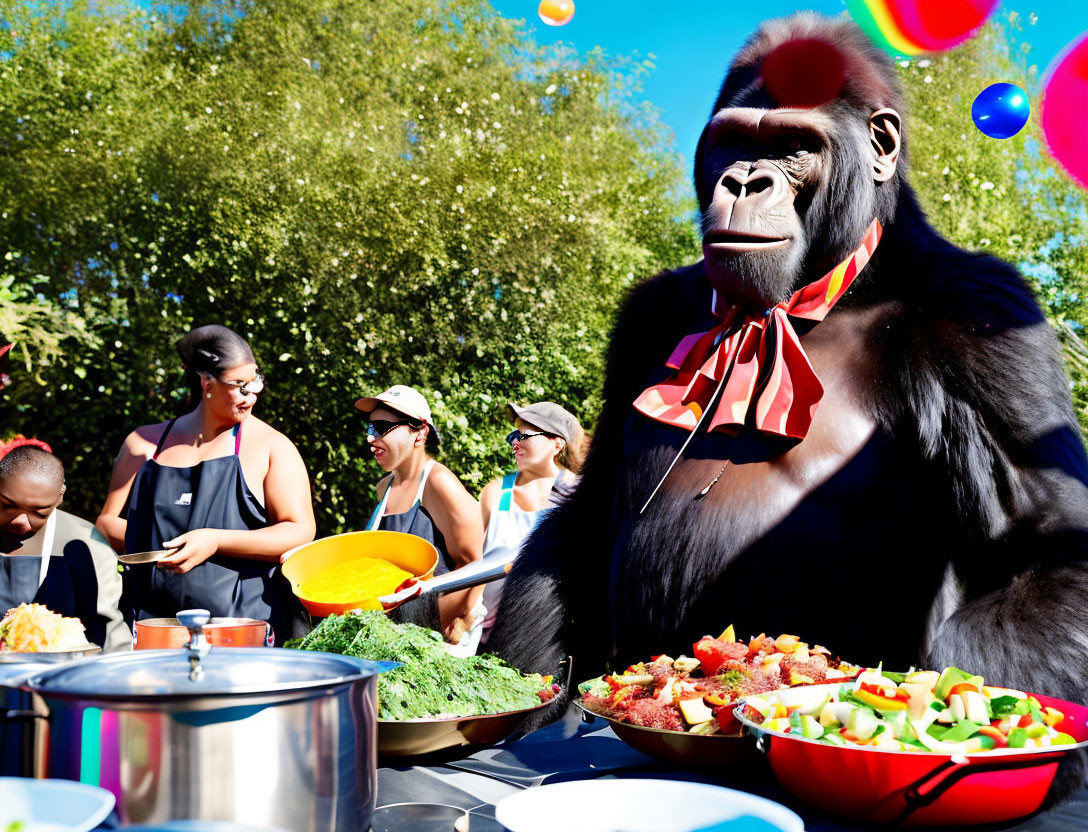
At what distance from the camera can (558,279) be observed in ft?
32.9

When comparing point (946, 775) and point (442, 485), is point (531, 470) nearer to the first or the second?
point (442, 485)

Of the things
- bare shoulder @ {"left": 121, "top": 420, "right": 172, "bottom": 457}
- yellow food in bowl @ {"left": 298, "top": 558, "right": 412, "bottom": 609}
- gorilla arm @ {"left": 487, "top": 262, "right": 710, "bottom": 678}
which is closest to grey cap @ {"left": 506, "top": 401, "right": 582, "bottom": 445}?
bare shoulder @ {"left": 121, "top": 420, "right": 172, "bottom": 457}

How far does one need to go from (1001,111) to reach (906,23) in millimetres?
515

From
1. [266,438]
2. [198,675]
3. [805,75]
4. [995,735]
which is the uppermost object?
[805,75]

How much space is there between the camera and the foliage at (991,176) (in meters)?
10.9

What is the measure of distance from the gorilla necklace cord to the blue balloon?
25.9 inches

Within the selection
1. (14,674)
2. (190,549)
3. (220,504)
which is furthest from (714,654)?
(220,504)

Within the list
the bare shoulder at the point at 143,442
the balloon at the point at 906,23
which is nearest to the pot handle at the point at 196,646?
the balloon at the point at 906,23

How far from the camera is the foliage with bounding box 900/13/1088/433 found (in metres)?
10.9

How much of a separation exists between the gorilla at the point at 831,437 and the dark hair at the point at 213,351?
1678mm

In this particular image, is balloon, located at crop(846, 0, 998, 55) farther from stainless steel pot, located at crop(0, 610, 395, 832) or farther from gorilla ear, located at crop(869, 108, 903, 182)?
stainless steel pot, located at crop(0, 610, 395, 832)

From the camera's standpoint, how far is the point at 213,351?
339 centimetres

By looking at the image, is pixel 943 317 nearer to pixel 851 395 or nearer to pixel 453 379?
pixel 851 395

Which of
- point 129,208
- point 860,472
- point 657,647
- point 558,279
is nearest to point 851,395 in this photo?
point 860,472
